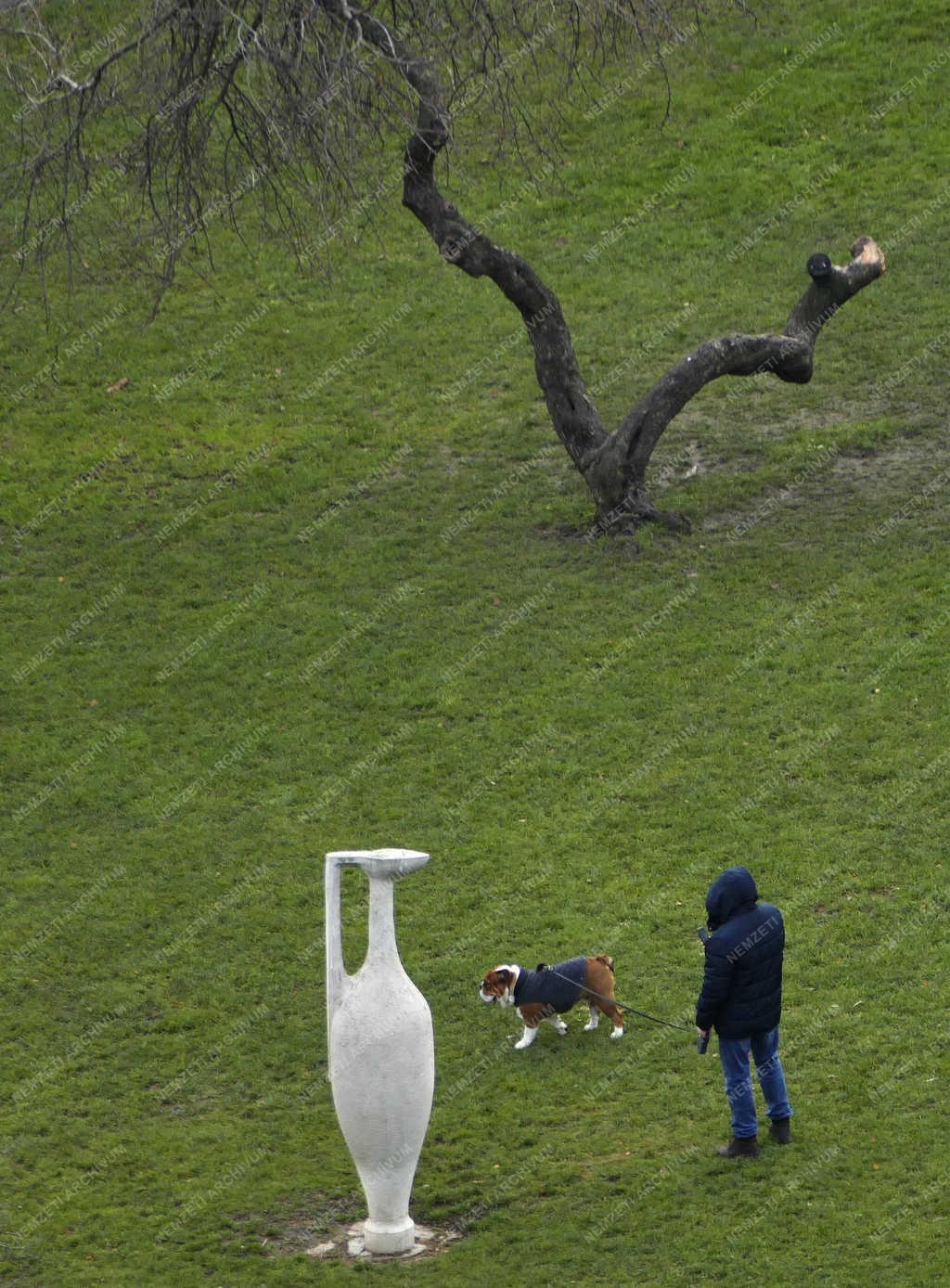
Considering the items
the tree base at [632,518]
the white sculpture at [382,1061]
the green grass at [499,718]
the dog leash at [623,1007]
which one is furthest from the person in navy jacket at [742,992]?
the tree base at [632,518]

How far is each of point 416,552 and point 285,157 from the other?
494 cm

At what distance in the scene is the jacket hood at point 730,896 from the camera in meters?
9.10

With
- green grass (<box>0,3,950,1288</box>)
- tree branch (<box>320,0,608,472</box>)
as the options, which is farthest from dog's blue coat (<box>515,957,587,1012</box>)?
tree branch (<box>320,0,608,472</box>)

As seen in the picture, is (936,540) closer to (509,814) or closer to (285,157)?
(509,814)

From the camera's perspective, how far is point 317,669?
16203mm

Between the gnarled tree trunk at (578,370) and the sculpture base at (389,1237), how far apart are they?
963 cm

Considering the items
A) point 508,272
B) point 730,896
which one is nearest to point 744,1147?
point 730,896

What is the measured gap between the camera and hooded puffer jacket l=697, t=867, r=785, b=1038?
905 cm

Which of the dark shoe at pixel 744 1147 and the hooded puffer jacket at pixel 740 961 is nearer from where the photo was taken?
the hooded puffer jacket at pixel 740 961

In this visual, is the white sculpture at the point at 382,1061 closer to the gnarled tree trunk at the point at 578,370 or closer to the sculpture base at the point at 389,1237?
the sculpture base at the point at 389,1237

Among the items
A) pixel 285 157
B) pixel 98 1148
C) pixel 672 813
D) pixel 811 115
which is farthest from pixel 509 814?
pixel 811 115

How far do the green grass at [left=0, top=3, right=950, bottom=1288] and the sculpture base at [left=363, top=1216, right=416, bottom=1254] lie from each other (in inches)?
7.2

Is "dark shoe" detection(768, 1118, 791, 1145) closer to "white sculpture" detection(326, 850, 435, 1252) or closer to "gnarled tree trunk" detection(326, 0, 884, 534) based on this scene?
"white sculpture" detection(326, 850, 435, 1252)

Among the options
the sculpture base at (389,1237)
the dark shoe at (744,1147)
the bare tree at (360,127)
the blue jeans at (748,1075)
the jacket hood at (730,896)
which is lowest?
the sculpture base at (389,1237)
